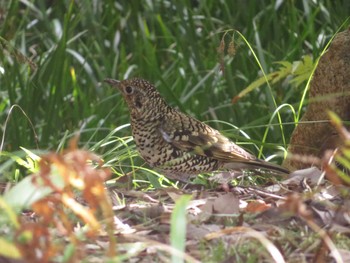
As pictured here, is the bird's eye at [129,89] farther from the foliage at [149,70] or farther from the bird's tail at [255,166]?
the bird's tail at [255,166]

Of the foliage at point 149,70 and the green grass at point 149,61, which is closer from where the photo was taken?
the foliage at point 149,70

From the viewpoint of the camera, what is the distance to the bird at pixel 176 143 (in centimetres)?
500

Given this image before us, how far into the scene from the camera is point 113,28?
8312 mm

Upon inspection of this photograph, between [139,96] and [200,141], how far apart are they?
0.44 metres

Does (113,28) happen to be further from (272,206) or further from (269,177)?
(272,206)

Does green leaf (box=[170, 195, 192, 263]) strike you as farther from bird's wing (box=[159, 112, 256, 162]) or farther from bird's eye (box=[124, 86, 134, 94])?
bird's eye (box=[124, 86, 134, 94])

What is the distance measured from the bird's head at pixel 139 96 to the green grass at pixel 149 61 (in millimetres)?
544

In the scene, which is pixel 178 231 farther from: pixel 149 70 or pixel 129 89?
pixel 149 70

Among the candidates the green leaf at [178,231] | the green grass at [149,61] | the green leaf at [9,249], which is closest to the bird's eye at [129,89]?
the green grass at [149,61]

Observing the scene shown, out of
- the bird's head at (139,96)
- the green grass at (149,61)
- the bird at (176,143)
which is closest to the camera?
the bird at (176,143)

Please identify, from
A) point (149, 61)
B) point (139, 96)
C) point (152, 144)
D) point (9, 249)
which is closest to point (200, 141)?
point (152, 144)

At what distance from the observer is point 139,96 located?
5352 millimetres

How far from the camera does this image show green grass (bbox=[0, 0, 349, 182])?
253 inches

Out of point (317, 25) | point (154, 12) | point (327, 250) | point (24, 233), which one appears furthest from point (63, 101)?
point (24, 233)
